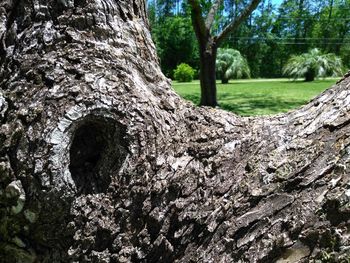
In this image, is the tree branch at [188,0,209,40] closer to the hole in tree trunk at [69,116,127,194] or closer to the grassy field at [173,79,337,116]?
the grassy field at [173,79,337,116]

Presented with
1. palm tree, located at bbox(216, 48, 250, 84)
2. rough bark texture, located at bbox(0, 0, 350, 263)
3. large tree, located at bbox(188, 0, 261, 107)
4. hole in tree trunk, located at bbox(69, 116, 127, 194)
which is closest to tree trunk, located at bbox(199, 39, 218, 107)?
large tree, located at bbox(188, 0, 261, 107)

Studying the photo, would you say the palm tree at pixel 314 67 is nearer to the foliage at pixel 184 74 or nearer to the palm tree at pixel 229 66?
the palm tree at pixel 229 66

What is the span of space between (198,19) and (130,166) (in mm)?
8419

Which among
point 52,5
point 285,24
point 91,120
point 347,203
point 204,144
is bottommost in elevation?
point 347,203

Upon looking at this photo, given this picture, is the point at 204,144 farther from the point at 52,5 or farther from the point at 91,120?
the point at 52,5

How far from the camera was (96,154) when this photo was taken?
1601 mm

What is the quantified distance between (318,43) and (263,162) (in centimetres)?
4989

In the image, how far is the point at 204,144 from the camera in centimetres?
164

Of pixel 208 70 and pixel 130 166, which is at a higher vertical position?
pixel 208 70

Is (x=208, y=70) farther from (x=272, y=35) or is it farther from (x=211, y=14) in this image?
(x=272, y=35)

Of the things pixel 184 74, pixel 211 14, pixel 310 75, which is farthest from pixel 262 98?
pixel 184 74

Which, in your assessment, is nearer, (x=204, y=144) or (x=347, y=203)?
(x=347, y=203)

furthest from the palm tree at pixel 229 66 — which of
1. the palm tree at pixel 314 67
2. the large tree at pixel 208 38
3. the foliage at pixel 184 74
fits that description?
the large tree at pixel 208 38

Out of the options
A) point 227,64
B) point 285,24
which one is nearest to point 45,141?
point 227,64
